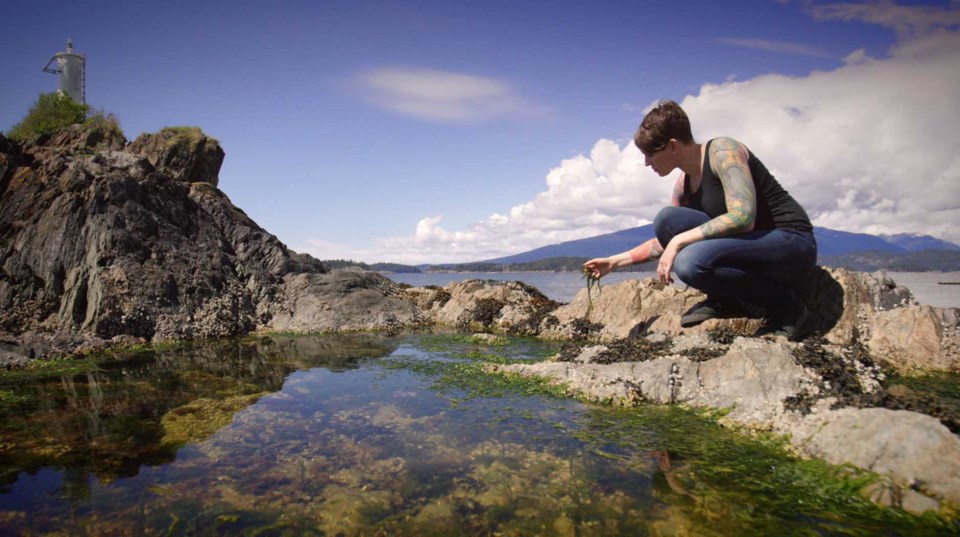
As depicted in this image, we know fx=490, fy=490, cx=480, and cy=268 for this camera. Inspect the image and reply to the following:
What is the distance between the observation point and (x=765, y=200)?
595cm

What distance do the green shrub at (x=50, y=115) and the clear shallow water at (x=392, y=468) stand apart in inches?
1143

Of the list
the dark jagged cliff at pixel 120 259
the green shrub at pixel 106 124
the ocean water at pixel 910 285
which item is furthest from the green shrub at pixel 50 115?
the ocean water at pixel 910 285

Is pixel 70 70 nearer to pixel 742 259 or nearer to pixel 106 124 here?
pixel 106 124

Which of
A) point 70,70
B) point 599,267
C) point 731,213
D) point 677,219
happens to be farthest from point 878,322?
point 70,70

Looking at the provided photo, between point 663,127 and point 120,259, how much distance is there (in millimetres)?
13503

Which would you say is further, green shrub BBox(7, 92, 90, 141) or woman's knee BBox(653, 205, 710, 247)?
green shrub BBox(7, 92, 90, 141)

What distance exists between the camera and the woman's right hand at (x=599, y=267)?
20.9 feet

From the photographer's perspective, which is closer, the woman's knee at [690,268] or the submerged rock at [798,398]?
the submerged rock at [798,398]

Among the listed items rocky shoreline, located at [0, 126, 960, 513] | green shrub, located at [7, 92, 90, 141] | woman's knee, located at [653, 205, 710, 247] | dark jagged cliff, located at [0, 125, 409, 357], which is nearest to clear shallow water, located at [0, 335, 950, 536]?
rocky shoreline, located at [0, 126, 960, 513]

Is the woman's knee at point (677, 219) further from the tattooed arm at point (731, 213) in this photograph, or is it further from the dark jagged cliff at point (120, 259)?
the dark jagged cliff at point (120, 259)

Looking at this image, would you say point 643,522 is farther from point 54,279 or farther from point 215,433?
point 54,279

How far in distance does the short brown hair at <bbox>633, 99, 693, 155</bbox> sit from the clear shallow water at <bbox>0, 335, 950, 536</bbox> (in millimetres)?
3123

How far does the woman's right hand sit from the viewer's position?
6375 millimetres

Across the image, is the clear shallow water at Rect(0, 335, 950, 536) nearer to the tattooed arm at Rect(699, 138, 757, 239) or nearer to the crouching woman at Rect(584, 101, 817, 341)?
the crouching woman at Rect(584, 101, 817, 341)
